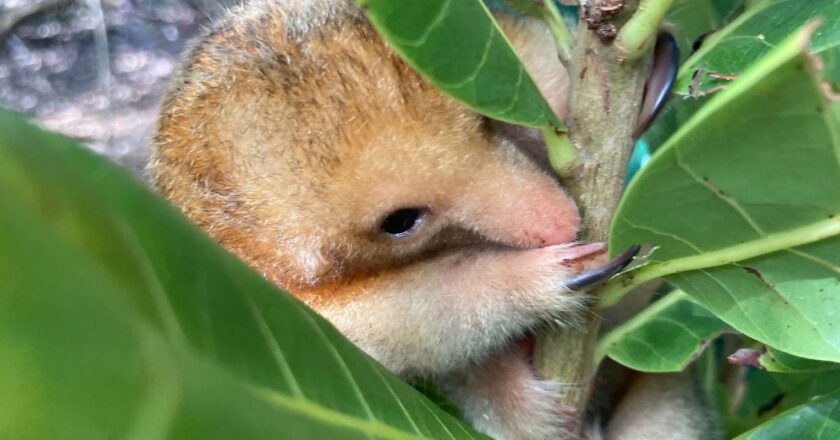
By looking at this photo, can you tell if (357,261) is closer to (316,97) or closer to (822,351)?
(316,97)

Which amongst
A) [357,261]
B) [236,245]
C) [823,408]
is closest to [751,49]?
[823,408]

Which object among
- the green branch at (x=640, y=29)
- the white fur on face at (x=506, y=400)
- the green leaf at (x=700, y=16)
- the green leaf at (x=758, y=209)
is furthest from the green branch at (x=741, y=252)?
the green leaf at (x=700, y=16)

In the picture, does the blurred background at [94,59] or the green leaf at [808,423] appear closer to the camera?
the green leaf at [808,423]

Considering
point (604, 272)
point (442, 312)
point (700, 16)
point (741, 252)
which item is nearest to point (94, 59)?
point (442, 312)

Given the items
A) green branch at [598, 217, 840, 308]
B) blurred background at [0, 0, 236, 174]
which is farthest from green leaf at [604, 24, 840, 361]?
blurred background at [0, 0, 236, 174]

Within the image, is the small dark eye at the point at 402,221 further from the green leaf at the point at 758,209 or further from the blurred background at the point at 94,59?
the blurred background at the point at 94,59

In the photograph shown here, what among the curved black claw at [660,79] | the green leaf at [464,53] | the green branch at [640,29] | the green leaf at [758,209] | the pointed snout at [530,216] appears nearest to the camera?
the green leaf at [758,209]

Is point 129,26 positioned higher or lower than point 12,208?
lower
